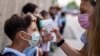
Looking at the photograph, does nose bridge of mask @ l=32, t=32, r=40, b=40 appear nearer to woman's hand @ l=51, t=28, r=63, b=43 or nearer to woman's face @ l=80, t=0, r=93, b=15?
woman's hand @ l=51, t=28, r=63, b=43

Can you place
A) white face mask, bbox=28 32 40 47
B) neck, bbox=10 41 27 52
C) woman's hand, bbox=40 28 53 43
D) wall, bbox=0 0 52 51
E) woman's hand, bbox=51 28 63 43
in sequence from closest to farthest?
neck, bbox=10 41 27 52
white face mask, bbox=28 32 40 47
woman's hand, bbox=40 28 53 43
woman's hand, bbox=51 28 63 43
wall, bbox=0 0 52 51

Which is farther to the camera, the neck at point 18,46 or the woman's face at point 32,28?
the woman's face at point 32,28

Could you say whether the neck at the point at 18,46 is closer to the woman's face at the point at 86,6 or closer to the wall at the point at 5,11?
the wall at the point at 5,11

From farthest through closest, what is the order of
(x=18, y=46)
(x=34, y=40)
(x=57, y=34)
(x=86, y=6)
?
1. (x=57, y=34)
2. (x=86, y=6)
3. (x=34, y=40)
4. (x=18, y=46)

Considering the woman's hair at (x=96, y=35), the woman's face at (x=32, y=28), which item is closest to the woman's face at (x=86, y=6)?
the woman's face at (x=32, y=28)

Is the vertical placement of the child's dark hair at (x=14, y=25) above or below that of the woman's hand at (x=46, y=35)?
above

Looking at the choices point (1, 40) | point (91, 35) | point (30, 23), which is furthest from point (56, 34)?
point (91, 35)

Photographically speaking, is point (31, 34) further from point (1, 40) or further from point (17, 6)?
point (17, 6)

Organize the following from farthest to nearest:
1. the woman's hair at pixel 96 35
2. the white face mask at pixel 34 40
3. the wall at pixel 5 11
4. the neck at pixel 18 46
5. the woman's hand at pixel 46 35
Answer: the wall at pixel 5 11 → the woman's hand at pixel 46 35 → the white face mask at pixel 34 40 → the neck at pixel 18 46 → the woman's hair at pixel 96 35

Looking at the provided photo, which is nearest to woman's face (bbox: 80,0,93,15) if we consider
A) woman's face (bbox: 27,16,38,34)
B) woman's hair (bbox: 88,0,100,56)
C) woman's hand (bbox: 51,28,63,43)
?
woman's hand (bbox: 51,28,63,43)

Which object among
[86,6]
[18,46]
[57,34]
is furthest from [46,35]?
[86,6]

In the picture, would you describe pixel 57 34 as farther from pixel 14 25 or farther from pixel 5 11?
pixel 5 11

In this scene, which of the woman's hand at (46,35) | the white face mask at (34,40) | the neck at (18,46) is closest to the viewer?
the neck at (18,46)

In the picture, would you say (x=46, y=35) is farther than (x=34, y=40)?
Yes
